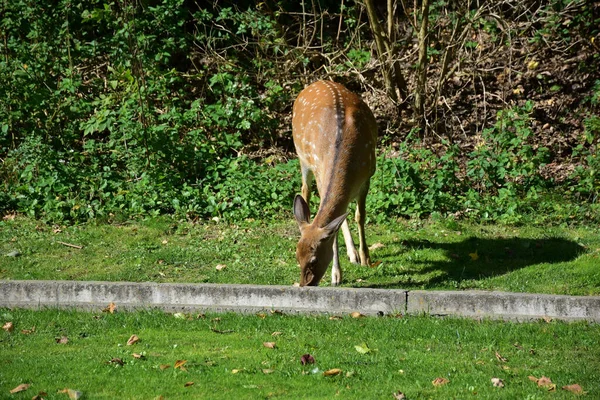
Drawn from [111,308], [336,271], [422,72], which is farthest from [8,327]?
[422,72]

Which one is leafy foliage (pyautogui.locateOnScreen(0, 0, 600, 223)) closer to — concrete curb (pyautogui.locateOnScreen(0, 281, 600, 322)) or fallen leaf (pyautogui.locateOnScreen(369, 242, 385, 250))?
fallen leaf (pyautogui.locateOnScreen(369, 242, 385, 250))

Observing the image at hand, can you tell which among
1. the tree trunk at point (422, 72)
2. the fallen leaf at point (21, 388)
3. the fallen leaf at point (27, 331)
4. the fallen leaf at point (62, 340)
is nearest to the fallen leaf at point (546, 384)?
the fallen leaf at point (21, 388)

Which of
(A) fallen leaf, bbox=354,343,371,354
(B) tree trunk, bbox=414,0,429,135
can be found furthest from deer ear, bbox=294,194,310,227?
(B) tree trunk, bbox=414,0,429,135

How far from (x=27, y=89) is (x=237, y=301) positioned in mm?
6424

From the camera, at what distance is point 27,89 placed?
13.0 metres

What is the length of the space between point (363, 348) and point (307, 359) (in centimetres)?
50

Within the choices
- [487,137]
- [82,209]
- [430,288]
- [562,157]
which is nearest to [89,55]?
[82,209]

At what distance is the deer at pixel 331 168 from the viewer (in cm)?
835

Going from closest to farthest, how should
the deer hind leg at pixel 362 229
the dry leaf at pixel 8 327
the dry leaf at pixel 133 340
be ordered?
the dry leaf at pixel 133 340 < the dry leaf at pixel 8 327 < the deer hind leg at pixel 362 229

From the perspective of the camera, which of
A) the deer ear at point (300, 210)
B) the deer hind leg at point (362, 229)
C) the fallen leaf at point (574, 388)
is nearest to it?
the fallen leaf at point (574, 388)

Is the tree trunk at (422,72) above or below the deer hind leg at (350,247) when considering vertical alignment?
above

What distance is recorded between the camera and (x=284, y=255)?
1005 cm

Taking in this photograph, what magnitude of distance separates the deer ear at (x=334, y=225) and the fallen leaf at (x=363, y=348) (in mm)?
1762

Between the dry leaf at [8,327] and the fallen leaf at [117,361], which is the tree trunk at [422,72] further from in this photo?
the fallen leaf at [117,361]
